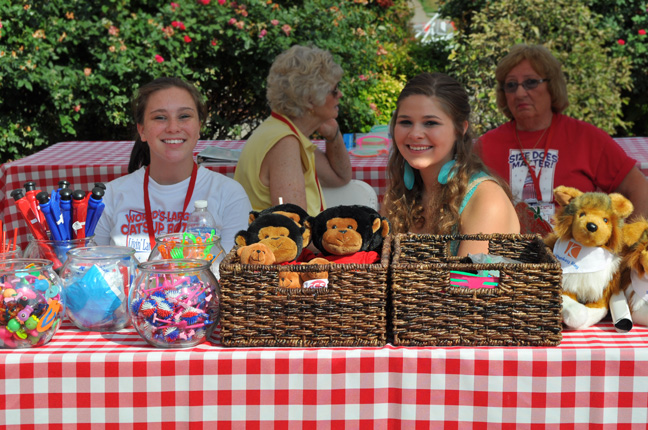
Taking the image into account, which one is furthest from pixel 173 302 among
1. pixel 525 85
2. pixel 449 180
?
pixel 525 85

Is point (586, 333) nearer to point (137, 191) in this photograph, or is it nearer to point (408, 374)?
point (408, 374)

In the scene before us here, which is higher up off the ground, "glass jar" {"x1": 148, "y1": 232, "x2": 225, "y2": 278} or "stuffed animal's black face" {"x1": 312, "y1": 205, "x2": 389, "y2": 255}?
"stuffed animal's black face" {"x1": 312, "y1": 205, "x2": 389, "y2": 255}

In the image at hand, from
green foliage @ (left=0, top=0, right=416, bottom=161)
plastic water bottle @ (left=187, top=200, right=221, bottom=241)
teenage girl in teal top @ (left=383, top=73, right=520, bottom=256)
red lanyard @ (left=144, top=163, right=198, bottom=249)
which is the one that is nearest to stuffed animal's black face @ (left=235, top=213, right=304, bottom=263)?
plastic water bottle @ (left=187, top=200, right=221, bottom=241)

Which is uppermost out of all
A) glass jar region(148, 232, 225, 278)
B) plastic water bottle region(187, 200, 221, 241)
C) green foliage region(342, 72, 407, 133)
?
green foliage region(342, 72, 407, 133)

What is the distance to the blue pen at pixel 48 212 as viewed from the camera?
5.82 ft

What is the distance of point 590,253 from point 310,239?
0.66 metres

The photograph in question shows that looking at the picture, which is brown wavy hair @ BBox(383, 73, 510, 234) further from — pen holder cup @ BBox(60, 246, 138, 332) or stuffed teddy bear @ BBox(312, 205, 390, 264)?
pen holder cup @ BBox(60, 246, 138, 332)

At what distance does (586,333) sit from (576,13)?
20.1 feet

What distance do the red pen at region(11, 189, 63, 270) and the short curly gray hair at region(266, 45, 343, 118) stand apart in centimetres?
156

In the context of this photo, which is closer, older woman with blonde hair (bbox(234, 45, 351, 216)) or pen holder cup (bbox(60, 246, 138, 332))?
pen holder cup (bbox(60, 246, 138, 332))

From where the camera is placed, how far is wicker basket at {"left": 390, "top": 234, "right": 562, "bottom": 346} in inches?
59.9

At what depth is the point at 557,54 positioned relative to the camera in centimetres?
689

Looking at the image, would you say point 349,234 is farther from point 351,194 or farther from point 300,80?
point 351,194

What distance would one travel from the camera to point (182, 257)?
173 cm
